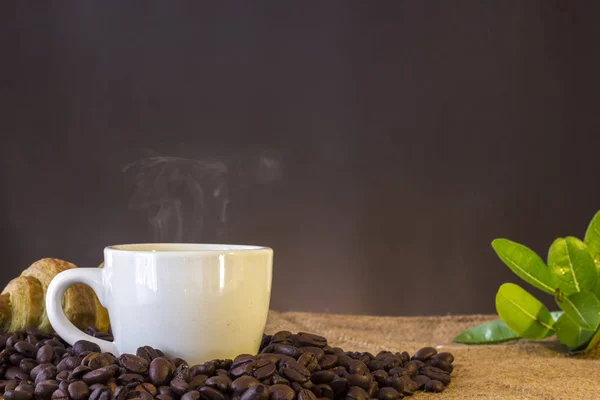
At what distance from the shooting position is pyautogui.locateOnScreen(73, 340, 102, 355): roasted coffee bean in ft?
2.40

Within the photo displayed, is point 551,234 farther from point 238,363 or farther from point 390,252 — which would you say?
point 238,363

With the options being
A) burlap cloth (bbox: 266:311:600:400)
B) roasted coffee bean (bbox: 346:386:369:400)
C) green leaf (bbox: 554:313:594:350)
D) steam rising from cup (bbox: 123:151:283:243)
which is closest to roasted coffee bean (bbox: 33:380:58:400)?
roasted coffee bean (bbox: 346:386:369:400)

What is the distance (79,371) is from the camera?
2.07 ft

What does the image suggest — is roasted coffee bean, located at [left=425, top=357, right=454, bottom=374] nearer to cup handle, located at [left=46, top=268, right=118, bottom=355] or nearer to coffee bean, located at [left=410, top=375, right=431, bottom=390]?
coffee bean, located at [left=410, top=375, right=431, bottom=390]

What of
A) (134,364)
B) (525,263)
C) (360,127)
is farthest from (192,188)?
(134,364)

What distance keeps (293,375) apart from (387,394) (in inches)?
4.9

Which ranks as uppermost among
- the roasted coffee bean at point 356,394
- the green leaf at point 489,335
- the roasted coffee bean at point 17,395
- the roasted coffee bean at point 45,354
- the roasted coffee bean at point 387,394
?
the roasted coffee bean at point 17,395

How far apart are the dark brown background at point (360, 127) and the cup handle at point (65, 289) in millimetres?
1174

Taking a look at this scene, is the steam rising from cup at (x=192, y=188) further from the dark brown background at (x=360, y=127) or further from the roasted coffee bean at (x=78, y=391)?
the roasted coffee bean at (x=78, y=391)

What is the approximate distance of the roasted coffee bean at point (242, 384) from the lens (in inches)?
23.0

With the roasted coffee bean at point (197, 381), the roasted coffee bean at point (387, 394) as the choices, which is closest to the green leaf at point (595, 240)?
the roasted coffee bean at point (387, 394)

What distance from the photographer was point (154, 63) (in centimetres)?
196

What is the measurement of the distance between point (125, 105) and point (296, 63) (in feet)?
1.91

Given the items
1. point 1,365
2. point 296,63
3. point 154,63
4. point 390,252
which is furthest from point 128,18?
point 1,365
